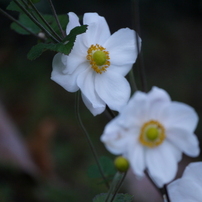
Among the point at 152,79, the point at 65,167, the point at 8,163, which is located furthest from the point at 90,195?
the point at 152,79

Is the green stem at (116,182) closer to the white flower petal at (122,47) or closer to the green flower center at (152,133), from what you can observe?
the green flower center at (152,133)

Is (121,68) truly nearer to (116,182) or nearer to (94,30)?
(94,30)

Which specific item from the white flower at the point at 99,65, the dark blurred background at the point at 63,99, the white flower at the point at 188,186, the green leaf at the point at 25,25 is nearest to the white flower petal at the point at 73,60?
the white flower at the point at 99,65

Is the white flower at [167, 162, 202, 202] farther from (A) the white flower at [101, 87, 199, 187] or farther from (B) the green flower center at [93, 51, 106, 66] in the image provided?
(B) the green flower center at [93, 51, 106, 66]

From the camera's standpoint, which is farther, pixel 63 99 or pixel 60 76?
pixel 63 99

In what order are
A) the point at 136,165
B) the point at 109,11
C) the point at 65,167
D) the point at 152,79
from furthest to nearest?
the point at 109,11 < the point at 152,79 < the point at 65,167 < the point at 136,165

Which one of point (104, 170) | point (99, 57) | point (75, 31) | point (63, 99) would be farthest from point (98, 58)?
point (63, 99)

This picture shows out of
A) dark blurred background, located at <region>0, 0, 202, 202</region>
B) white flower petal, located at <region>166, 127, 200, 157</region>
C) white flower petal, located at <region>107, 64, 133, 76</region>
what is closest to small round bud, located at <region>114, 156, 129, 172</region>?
white flower petal, located at <region>166, 127, 200, 157</region>

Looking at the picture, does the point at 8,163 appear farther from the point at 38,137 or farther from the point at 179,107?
the point at 179,107
